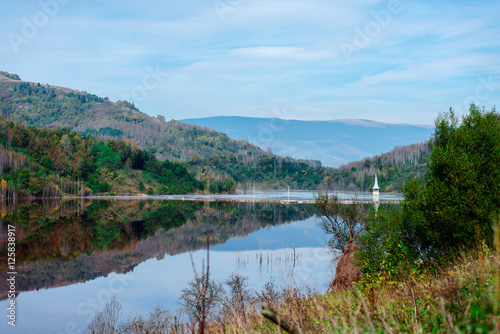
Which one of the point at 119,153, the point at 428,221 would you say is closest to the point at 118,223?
the point at 428,221

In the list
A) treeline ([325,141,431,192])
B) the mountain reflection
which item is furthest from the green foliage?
treeline ([325,141,431,192])

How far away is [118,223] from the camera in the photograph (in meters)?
57.7

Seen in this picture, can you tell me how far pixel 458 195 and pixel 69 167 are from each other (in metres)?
111

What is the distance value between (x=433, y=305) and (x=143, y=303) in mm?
19403

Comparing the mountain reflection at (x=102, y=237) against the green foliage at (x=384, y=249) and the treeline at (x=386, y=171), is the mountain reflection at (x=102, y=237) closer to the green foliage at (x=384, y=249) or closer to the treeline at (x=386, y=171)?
the green foliage at (x=384, y=249)

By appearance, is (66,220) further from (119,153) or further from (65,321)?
(119,153)

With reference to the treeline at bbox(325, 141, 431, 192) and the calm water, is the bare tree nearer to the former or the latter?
the calm water

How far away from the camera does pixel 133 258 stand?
3884cm

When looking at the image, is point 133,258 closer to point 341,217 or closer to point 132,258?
point 132,258

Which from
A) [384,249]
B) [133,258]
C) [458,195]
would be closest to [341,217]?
[458,195]

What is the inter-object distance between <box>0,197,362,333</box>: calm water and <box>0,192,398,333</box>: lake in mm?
66

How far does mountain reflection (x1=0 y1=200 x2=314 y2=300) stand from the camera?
31.8 m

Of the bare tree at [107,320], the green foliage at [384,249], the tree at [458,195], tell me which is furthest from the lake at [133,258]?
the tree at [458,195]

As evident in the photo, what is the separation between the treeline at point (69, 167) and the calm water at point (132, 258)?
33.6 meters
